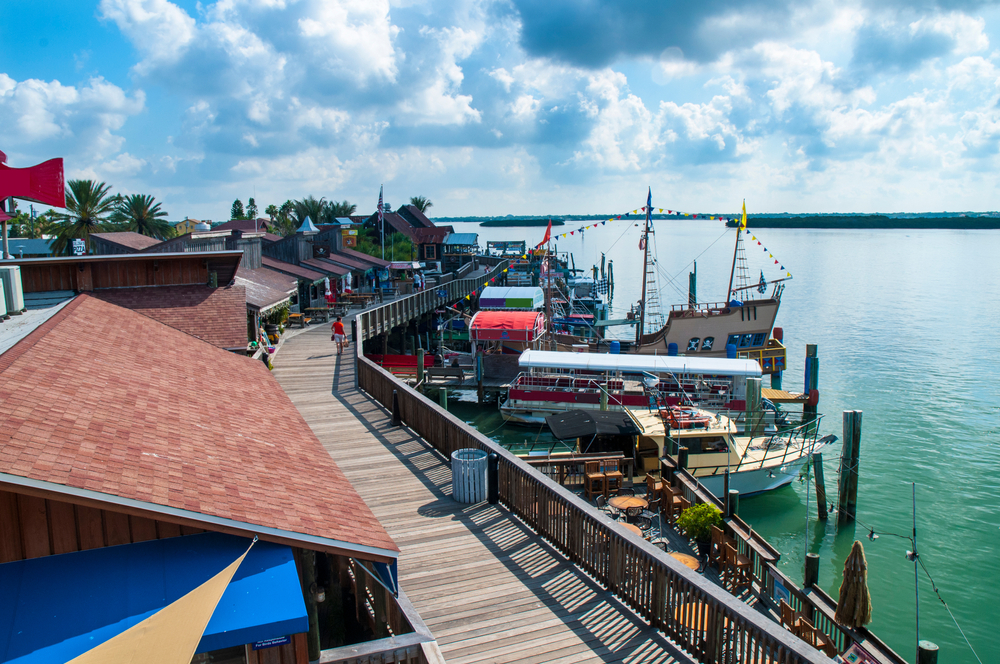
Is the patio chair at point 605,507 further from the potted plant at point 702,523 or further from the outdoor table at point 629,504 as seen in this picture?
the potted plant at point 702,523

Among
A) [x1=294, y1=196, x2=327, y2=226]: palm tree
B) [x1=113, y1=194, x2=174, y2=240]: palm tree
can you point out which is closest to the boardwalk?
[x1=113, y1=194, x2=174, y2=240]: palm tree

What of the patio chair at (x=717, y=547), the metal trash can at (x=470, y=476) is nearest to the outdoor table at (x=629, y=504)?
the patio chair at (x=717, y=547)

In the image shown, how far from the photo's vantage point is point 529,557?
8.87 metres

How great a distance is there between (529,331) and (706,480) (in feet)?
49.2

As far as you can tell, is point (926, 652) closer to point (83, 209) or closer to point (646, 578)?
point (646, 578)

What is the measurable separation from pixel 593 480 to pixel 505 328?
688 inches

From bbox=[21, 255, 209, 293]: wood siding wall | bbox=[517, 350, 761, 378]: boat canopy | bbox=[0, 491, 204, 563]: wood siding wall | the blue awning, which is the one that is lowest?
bbox=[517, 350, 761, 378]: boat canopy

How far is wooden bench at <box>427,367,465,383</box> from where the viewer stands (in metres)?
33.0

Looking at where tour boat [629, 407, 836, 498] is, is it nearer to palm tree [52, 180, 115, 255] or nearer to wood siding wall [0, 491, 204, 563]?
wood siding wall [0, 491, 204, 563]

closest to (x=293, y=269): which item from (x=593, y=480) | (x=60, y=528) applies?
(x=593, y=480)

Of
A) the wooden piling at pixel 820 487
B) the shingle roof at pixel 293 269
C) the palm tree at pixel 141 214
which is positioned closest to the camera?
the wooden piling at pixel 820 487

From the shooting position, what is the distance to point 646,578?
7.23m

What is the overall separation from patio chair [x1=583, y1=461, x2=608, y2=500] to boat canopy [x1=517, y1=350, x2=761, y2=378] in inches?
373

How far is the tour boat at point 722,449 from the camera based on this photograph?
19844 mm
